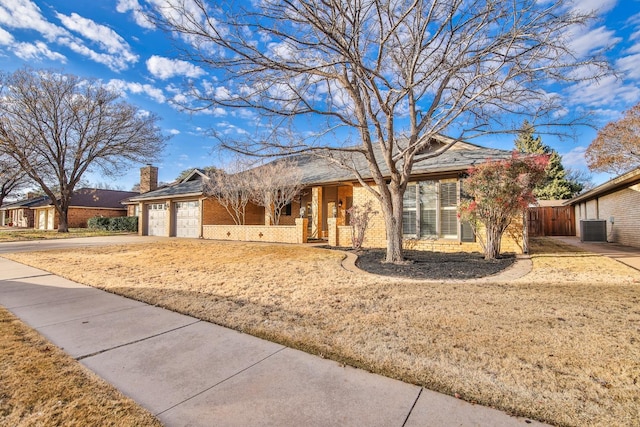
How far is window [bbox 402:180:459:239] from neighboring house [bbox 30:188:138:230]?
33.5 m

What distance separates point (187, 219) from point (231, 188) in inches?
203

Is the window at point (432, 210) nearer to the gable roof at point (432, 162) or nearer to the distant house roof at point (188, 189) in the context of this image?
the gable roof at point (432, 162)

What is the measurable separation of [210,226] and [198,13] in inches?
547

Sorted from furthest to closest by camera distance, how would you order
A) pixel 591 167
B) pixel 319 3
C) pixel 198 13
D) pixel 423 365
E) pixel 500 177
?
pixel 591 167 < pixel 500 177 < pixel 319 3 < pixel 198 13 < pixel 423 365

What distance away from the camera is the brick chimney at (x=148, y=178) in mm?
25812

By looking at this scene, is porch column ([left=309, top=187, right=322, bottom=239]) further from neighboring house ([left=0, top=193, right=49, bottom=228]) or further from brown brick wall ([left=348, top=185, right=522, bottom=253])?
neighboring house ([left=0, top=193, right=49, bottom=228])

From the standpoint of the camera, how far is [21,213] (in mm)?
42719

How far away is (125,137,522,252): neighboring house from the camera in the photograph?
1066cm

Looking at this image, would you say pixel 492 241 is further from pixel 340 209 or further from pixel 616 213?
pixel 616 213

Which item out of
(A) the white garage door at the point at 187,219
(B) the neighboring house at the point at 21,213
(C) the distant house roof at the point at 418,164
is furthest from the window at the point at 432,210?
(B) the neighboring house at the point at 21,213

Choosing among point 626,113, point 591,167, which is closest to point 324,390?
point 626,113

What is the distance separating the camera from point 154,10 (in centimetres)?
540

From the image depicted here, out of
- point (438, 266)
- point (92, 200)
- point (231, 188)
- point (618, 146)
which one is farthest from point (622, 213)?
point (92, 200)

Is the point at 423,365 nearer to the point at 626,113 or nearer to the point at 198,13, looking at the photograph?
the point at 198,13
